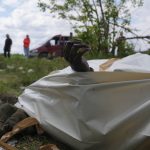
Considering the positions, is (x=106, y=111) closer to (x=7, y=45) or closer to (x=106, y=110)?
(x=106, y=110)

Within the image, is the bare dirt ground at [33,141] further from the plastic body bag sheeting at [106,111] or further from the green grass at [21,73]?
the green grass at [21,73]

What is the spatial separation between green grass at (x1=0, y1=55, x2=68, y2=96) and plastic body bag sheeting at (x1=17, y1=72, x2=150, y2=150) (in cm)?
444

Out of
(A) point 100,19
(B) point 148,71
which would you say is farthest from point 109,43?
(B) point 148,71

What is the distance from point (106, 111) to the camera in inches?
201

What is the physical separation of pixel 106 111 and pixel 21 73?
9408 mm

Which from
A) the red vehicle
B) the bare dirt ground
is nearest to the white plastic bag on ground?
the bare dirt ground

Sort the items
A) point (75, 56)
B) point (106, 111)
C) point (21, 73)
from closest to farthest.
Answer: point (106, 111), point (75, 56), point (21, 73)

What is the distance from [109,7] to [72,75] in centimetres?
1552

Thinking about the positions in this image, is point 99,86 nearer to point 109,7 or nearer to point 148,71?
point 148,71

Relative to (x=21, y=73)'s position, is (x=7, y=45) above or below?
below

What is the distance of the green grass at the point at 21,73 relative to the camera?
1115 cm

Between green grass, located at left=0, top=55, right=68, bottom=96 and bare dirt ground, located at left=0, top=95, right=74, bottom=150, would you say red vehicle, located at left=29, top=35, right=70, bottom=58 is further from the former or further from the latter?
bare dirt ground, located at left=0, top=95, right=74, bottom=150

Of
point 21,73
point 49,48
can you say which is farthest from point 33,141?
point 49,48

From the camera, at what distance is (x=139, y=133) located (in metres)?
4.98
